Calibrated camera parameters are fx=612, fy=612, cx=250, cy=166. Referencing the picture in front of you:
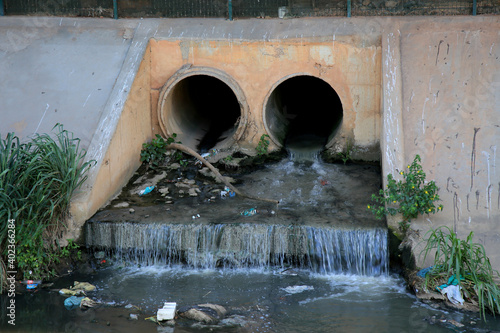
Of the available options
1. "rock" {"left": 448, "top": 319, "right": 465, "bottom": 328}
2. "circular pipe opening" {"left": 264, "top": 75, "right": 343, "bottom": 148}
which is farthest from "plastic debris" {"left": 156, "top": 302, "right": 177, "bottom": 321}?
"circular pipe opening" {"left": 264, "top": 75, "right": 343, "bottom": 148}

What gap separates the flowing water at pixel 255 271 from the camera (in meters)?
6.60

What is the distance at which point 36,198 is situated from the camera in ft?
24.6

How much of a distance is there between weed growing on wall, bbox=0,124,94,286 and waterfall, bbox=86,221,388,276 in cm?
56

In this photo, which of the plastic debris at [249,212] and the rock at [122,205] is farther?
the rock at [122,205]

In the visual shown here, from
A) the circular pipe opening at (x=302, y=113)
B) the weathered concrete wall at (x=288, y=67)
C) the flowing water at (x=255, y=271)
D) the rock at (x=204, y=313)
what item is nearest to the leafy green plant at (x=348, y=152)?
the weathered concrete wall at (x=288, y=67)

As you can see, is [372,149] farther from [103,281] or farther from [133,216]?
[103,281]

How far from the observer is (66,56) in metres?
10.2

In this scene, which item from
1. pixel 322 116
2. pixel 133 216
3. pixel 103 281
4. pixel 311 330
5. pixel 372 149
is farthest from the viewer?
pixel 322 116

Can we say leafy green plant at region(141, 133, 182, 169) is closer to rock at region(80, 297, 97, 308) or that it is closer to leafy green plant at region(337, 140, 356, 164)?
leafy green plant at region(337, 140, 356, 164)

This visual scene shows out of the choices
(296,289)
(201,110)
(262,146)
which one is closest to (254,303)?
(296,289)

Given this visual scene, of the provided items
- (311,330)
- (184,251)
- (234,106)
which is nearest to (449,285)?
(311,330)

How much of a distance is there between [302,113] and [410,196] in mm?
4950

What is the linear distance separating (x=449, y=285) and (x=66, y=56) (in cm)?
705

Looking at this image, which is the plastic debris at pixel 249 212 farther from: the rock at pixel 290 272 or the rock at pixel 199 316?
the rock at pixel 199 316
